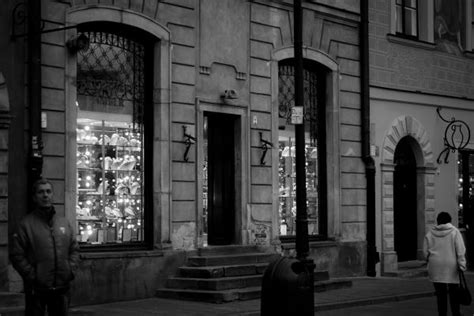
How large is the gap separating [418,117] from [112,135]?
30.2 feet

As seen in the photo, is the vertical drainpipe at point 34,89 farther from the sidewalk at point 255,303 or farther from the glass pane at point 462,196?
Answer: the glass pane at point 462,196

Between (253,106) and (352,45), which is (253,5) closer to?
(253,106)

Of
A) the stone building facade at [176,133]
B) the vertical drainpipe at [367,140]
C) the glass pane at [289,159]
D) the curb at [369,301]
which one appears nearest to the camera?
the stone building facade at [176,133]

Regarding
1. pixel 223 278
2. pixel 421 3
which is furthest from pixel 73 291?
pixel 421 3

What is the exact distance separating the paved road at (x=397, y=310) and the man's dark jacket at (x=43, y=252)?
6.58 meters

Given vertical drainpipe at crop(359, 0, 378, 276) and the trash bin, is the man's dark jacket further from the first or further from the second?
vertical drainpipe at crop(359, 0, 378, 276)

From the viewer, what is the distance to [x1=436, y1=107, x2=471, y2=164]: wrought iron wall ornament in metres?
23.0

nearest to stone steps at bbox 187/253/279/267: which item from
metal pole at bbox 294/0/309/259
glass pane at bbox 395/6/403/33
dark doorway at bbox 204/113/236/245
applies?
dark doorway at bbox 204/113/236/245

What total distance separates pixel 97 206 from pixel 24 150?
229cm

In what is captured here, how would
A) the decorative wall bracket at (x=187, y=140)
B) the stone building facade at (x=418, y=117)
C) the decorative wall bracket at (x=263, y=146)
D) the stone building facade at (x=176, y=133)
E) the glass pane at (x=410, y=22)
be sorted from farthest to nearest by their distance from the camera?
the glass pane at (x=410, y=22)
the stone building facade at (x=418, y=117)
the decorative wall bracket at (x=263, y=146)
the decorative wall bracket at (x=187, y=140)
the stone building facade at (x=176, y=133)

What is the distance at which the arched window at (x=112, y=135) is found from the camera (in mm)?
15625

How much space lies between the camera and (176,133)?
648 inches

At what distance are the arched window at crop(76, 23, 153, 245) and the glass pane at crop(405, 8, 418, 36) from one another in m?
8.53

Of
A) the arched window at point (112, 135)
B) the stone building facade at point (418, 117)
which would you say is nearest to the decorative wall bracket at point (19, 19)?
the arched window at point (112, 135)
